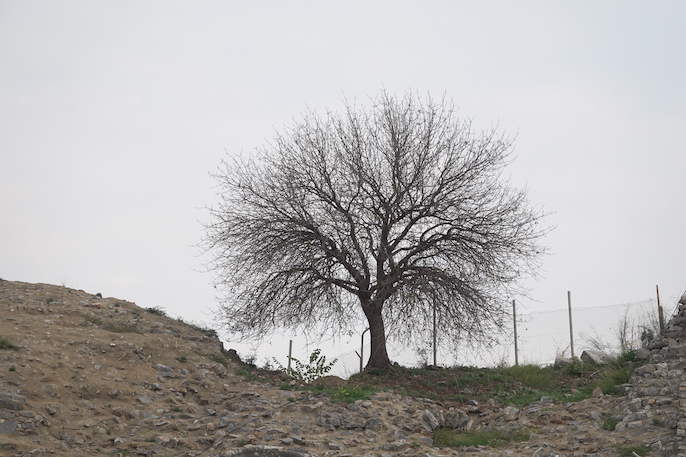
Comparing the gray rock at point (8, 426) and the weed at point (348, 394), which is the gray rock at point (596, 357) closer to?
the weed at point (348, 394)

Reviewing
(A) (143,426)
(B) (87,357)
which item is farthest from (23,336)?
(A) (143,426)

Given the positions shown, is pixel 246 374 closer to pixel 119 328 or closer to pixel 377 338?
pixel 119 328

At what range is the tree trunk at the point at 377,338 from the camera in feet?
56.7

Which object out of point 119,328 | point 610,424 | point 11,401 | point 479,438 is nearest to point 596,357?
point 610,424

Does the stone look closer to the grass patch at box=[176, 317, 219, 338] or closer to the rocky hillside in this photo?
the rocky hillside

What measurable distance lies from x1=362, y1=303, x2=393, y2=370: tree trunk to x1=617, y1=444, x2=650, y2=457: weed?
25.2 ft

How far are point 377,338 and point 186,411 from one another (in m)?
5.82

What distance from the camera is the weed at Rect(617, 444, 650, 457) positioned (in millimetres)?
10188

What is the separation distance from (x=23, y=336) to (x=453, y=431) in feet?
32.0

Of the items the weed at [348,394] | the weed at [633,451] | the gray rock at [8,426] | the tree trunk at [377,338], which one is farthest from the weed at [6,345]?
the weed at [633,451]

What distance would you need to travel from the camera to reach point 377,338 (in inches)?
681

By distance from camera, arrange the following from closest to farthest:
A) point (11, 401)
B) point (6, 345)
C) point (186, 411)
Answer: point (11, 401), point (186, 411), point (6, 345)

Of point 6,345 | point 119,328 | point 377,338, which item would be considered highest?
point 377,338

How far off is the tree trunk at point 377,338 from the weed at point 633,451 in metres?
7.67
